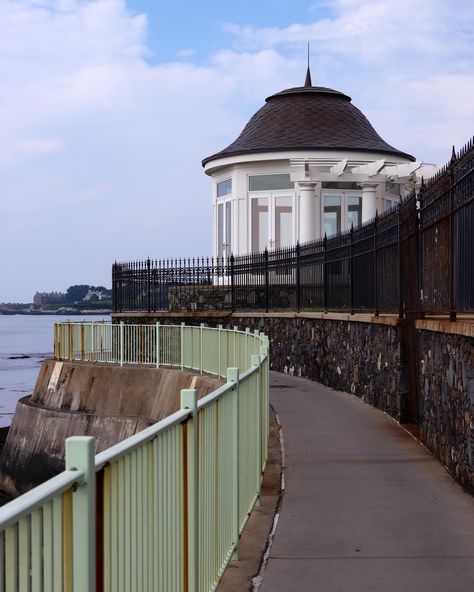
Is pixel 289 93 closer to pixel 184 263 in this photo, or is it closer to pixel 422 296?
pixel 184 263

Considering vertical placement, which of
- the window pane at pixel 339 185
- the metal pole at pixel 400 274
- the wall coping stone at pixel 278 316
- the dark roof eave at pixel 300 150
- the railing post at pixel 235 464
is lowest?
the railing post at pixel 235 464

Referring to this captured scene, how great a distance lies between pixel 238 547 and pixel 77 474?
4212 mm

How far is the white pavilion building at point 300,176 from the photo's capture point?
105 feet

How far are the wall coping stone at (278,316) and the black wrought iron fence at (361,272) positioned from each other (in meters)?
0.21

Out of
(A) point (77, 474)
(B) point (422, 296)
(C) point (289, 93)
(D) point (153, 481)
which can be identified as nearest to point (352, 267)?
(B) point (422, 296)

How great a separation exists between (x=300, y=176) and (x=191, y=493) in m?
27.3

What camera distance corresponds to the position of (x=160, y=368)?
77.6 ft

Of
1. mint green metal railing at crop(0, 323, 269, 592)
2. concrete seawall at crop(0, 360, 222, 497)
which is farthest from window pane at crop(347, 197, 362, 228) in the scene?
mint green metal railing at crop(0, 323, 269, 592)

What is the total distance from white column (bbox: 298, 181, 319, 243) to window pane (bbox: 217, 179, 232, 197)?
372 cm

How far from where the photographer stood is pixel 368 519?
7.99 m

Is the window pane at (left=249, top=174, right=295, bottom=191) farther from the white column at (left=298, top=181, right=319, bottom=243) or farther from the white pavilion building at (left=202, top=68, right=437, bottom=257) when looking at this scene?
the white column at (left=298, top=181, right=319, bottom=243)

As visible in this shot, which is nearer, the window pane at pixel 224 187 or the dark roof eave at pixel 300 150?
the dark roof eave at pixel 300 150

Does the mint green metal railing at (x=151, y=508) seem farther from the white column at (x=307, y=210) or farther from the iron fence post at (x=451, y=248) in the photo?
the white column at (x=307, y=210)

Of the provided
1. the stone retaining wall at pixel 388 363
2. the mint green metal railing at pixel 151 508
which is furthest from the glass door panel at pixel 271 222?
the mint green metal railing at pixel 151 508
